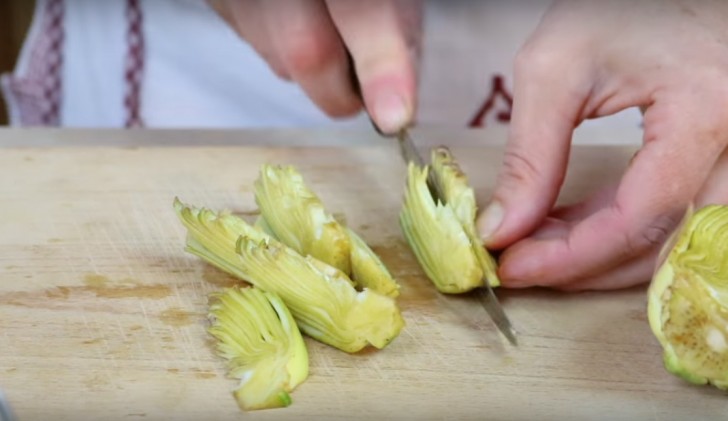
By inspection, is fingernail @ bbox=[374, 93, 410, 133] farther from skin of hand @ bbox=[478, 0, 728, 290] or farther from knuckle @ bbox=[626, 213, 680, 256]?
knuckle @ bbox=[626, 213, 680, 256]

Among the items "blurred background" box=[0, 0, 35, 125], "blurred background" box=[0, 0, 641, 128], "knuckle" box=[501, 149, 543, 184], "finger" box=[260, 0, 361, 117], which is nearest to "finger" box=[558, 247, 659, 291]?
"knuckle" box=[501, 149, 543, 184]

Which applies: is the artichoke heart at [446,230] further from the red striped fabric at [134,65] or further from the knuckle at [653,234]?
the red striped fabric at [134,65]

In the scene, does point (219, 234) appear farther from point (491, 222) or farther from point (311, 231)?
point (491, 222)

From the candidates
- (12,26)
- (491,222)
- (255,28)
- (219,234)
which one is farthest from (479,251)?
(12,26)

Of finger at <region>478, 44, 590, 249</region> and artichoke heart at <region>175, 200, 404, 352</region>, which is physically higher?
finger at <region>478, 44, 590, 249</region>

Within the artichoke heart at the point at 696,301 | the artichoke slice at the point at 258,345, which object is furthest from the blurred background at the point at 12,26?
the artichoke heart at the point at 696,301

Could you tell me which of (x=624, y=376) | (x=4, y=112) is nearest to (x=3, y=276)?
(x=624, y=376)
